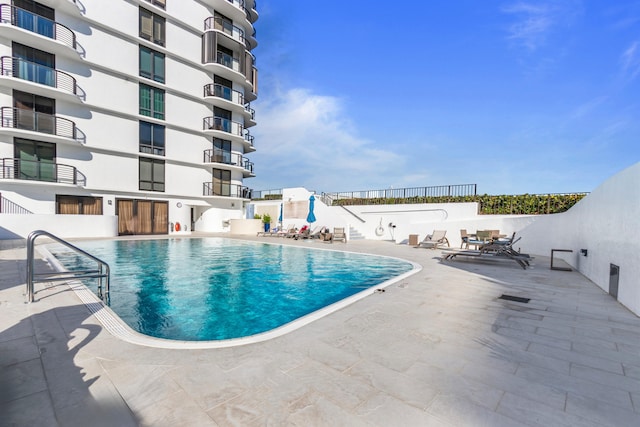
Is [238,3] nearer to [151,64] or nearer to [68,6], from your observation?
[151,64]

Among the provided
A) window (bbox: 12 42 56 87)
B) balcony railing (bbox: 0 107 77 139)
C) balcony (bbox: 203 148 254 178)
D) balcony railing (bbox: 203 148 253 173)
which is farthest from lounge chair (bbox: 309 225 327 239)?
window (bbox: 12 42 56 87)

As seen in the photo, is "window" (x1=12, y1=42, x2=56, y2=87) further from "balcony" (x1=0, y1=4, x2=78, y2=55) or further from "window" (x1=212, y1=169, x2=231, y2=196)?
"window" (x1=212, y1=169, x2=231, y2=196)

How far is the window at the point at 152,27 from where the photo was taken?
68.5 feet

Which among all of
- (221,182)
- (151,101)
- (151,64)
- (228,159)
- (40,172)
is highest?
(151,64)

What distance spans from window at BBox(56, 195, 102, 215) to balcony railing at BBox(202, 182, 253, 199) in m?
7.51

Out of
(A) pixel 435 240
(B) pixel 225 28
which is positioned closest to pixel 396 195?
(A) pixel 435 240

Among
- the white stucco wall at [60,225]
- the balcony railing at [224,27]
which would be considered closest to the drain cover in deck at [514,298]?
the white stucco wall at [60,225]

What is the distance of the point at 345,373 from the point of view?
Result: 2.64 metres

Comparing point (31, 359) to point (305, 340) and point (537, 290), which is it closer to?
point (305, 340)

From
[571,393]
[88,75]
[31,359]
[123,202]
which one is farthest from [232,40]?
[571,393]

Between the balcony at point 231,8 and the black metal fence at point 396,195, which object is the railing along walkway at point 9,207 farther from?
the balcony at point 231,8

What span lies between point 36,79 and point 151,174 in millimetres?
8027

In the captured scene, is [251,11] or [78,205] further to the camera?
[251,11]

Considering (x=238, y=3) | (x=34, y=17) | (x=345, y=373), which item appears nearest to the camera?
(x=345, y=373)
